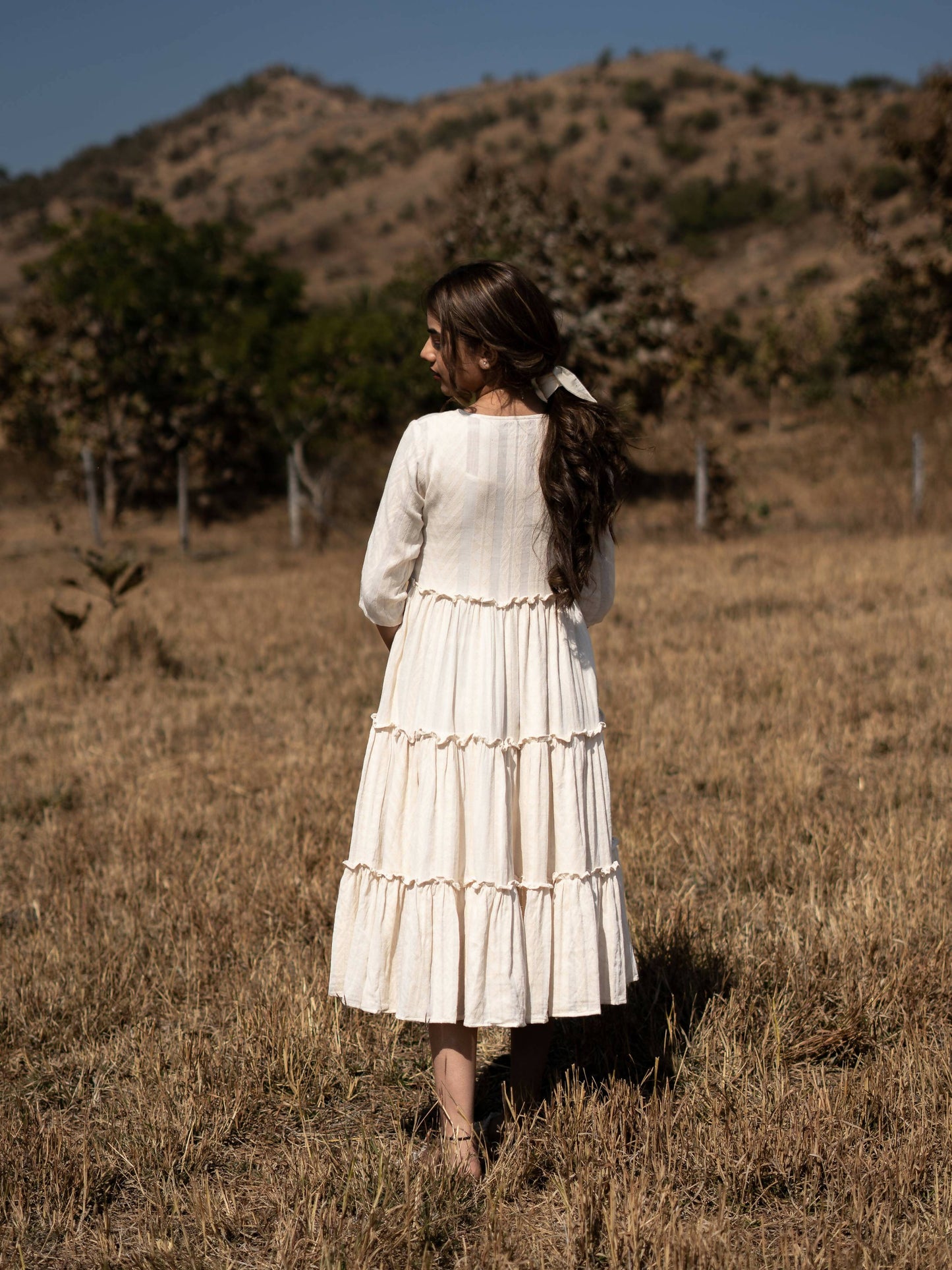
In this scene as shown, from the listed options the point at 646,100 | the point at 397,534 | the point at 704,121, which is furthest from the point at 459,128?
the point at 397,534

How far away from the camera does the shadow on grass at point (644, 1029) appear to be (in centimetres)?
323

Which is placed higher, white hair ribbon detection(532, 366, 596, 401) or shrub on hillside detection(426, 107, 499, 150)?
shrub on hillside detection(426, 107, 499, 150)

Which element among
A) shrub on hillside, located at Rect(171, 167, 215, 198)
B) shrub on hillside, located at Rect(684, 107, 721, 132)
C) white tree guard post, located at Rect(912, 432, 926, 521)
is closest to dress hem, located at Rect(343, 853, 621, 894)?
white tree guard post, located at Rect(912, 432, 926, 521)

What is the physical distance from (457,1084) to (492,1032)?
1.01 meters

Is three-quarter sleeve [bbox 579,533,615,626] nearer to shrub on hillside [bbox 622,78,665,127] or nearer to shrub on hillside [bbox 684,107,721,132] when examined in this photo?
shrub on hillside [bbox 684,107,721,132]

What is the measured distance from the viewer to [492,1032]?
12.0 ft

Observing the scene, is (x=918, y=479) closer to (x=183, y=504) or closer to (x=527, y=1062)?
(x=183, y=504)

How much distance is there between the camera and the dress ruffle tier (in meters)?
2.54

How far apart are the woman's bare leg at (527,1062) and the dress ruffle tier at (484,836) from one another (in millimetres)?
362

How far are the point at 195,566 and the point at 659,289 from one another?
31.2 feet

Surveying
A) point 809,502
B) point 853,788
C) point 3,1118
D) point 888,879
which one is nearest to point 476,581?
point 3,1118

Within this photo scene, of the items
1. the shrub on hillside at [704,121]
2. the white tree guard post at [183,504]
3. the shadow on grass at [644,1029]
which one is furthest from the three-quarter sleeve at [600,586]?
the shrub on hillside at [704,121]

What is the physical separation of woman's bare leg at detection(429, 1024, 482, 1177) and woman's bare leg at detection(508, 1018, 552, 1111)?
25 cm

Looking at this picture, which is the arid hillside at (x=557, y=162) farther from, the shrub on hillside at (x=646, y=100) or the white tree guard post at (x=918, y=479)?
the white tree guard post at (x=918, y=479)
